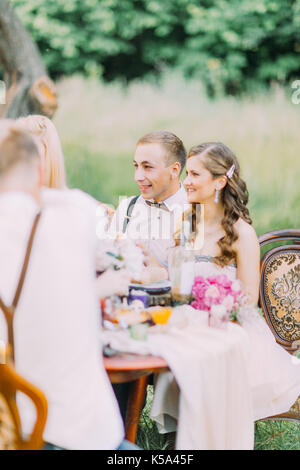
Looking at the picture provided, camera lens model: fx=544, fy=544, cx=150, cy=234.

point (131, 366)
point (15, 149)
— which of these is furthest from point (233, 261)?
point (15, 149)

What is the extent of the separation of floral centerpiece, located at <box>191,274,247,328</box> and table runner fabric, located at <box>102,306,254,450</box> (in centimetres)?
6

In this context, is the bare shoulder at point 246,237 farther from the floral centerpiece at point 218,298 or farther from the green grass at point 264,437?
the green grass at point 264,437

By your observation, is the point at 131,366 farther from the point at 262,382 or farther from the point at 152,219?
the point at 152,219

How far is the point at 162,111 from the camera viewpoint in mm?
8992

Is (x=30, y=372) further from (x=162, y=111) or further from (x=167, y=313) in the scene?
(x=162, y=111)

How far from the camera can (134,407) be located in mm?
2590

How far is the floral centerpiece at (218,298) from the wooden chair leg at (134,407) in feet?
1.66

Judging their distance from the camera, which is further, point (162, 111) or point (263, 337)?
point (162, 111)

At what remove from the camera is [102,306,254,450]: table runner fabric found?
197cm

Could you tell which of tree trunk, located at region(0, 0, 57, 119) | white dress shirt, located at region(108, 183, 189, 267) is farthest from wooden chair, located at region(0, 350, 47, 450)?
tree trunk, located at region(0, 0, 57, 119)

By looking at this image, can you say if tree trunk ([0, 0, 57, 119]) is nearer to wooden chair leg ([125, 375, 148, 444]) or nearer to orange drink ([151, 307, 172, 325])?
wooden chair leg ([125, 375, 148, 444])

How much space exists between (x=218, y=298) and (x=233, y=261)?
0.55m

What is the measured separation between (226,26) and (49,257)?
8952 millimetres

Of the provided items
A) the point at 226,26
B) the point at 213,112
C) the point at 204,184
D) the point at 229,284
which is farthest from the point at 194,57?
the point at 229,284
